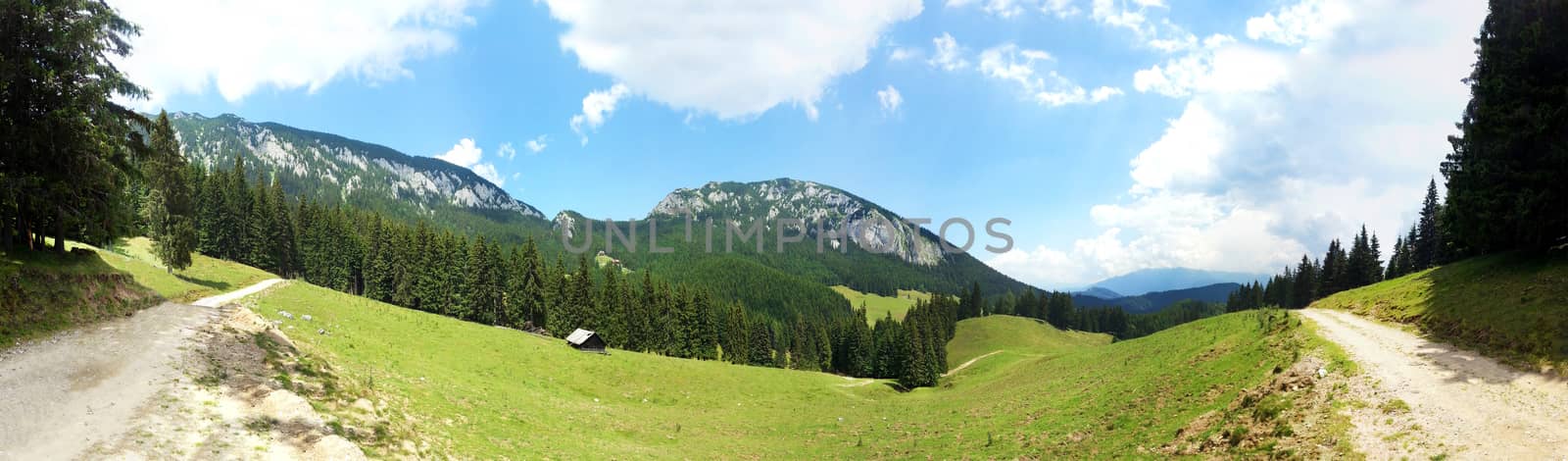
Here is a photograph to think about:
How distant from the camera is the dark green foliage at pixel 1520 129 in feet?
82.4

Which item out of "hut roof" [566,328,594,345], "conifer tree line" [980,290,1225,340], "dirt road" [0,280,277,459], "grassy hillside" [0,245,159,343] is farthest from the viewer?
"conifer tree line" [980,290,1225,340]

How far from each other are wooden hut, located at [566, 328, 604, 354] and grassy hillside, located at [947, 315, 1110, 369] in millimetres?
75010

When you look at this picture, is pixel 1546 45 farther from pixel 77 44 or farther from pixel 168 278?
pixel 168 278

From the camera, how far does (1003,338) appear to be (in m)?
122

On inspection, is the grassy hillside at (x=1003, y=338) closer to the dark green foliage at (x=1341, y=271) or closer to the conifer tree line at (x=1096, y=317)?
the conifer tree line at (x=1096, y=317)

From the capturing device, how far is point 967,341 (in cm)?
12669

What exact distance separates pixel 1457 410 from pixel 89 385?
38035 millimetres

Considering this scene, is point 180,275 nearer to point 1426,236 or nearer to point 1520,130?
point 1520,130

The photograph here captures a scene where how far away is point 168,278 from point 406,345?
20009mm

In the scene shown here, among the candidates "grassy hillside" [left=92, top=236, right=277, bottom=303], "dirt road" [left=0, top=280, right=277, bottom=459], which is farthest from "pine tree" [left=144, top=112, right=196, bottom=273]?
"dirt road" [left=0, top=280, right=277, bottom=459]

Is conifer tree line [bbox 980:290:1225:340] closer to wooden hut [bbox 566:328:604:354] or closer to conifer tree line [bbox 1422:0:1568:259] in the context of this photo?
conifer tree line [bbox 1422:0:1568:259]

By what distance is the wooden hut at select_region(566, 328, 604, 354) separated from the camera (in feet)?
192

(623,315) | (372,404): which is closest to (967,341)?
(623,315)

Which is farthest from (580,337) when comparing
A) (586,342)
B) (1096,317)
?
(1096,317)
